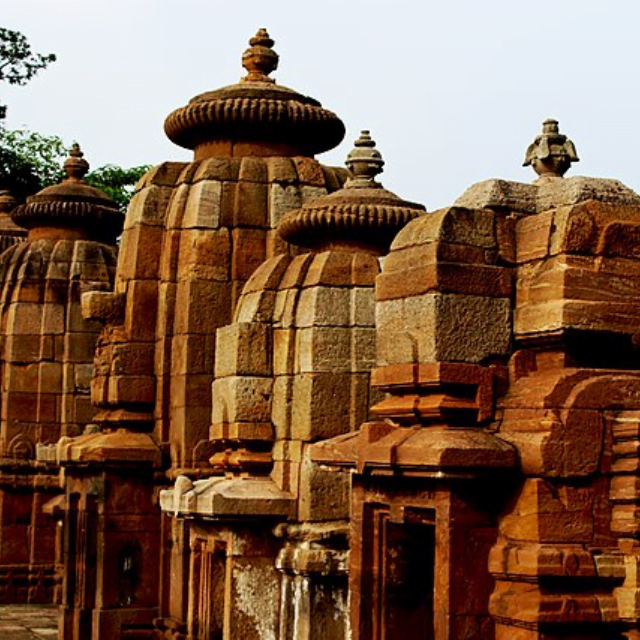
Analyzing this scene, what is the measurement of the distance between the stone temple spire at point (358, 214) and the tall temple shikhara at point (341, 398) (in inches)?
0.9

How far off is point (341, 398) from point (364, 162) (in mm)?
1902

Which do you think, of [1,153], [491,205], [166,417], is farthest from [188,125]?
[1,153]

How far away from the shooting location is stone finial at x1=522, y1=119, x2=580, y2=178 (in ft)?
24.9

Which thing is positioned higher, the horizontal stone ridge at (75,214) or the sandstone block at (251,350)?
the horizontal stone ridge at (75,214)

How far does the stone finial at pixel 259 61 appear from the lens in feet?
42.8

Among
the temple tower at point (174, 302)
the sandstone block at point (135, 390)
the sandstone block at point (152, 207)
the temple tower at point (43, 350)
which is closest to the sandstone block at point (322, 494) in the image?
the temple tower at point (174, 302)

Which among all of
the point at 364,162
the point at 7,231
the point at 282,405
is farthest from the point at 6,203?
the point at 282,405

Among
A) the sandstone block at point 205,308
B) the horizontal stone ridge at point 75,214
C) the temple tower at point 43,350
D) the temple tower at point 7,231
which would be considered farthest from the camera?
the temple tower at point 7,231

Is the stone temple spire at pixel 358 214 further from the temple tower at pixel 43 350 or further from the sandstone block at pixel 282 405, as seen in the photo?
the temple tower at pixel 43 350

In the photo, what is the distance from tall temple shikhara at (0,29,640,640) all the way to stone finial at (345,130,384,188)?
0.08 ft

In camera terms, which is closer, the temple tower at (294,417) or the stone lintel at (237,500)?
the temple tower at (294,417)

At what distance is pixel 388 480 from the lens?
23.6 ft

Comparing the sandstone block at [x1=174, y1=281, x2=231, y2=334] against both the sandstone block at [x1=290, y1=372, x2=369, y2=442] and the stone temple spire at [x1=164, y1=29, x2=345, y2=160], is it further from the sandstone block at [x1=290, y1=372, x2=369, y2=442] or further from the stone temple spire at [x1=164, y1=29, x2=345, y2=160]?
the sandstone block at [x1=290, y1=372, x2=369, y2=442]

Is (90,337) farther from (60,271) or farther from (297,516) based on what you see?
(297,516)
